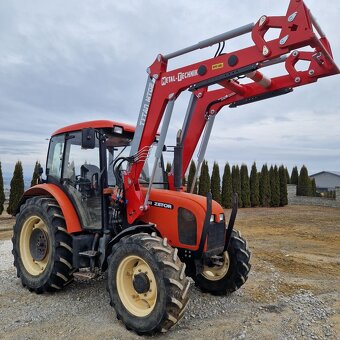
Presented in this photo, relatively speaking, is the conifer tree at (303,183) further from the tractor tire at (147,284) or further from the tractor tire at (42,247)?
the tractor tire at (147,284)

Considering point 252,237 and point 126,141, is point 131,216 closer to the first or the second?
point 126,141

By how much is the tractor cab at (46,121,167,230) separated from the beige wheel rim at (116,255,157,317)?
34.3 inches

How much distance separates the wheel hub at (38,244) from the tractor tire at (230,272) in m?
2.20

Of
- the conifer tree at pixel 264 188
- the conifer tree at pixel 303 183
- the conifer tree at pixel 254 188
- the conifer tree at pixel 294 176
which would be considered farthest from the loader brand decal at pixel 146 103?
the conifer tree at pixel 294 176

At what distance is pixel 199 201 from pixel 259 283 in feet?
6.86

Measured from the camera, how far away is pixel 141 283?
3900 millimetres

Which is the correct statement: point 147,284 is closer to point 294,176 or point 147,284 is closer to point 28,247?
point 28,247

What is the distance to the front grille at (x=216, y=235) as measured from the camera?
4426 millimetres

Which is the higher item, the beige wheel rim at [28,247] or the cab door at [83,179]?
the cab door at [83,179]

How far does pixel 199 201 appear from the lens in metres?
4.40

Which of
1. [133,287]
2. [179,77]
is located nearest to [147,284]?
[133,287]

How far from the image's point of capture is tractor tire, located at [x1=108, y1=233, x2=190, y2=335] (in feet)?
11.8

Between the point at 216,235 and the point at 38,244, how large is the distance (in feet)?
8.59

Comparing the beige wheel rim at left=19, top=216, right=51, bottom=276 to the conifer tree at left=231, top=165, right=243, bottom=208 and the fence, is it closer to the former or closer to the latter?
the conifer tree at left=231, top=165, right=243, bottom=208
